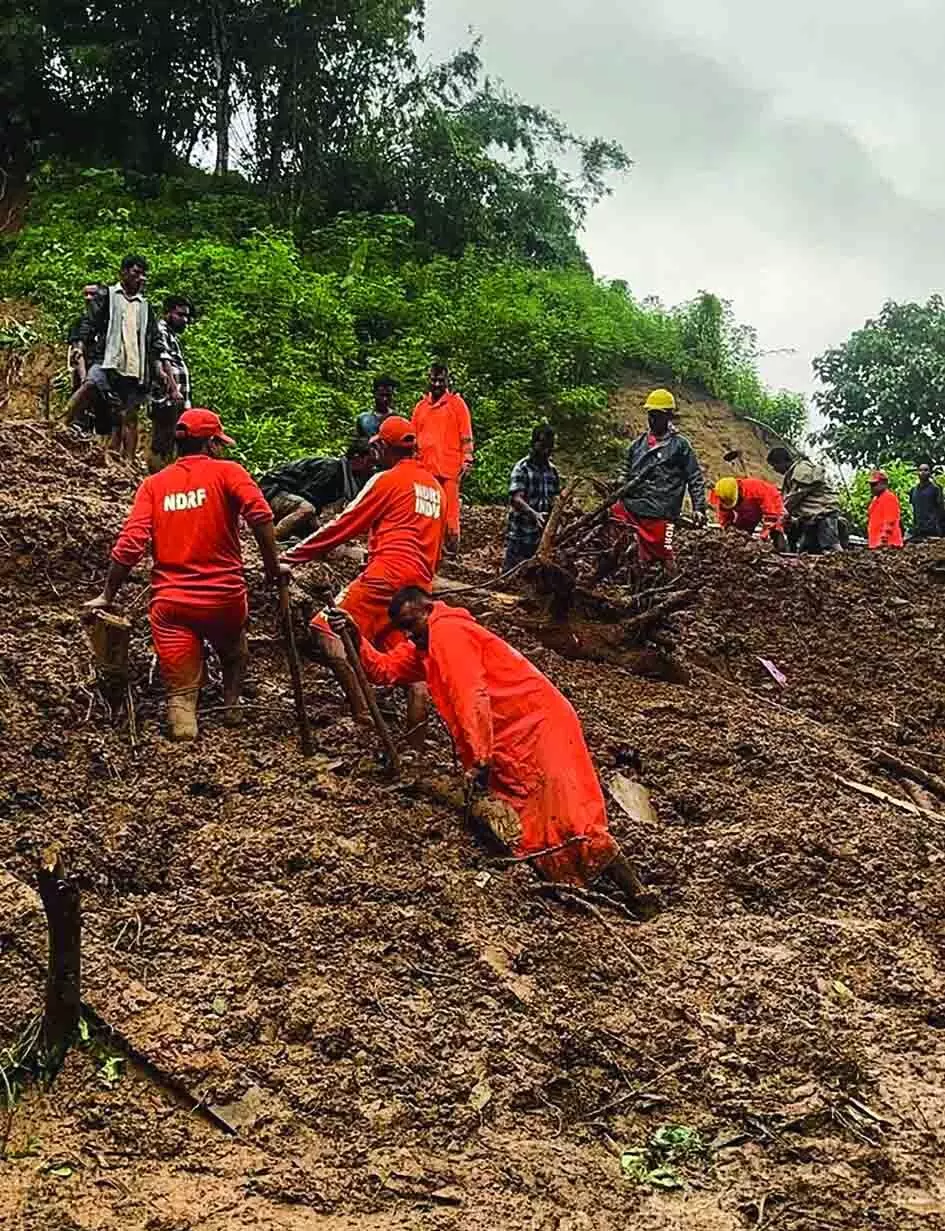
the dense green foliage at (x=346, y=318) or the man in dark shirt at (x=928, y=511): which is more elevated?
the dense green foliage at (x=346, y=318)

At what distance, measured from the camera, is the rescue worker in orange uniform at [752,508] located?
12.0 m

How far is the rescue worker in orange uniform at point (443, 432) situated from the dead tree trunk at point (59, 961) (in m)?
7.09

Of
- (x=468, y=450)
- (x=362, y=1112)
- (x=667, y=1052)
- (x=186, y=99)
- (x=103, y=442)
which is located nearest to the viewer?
(x=362, y=1112)

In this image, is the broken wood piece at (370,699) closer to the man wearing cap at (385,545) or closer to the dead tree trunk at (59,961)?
the man wearing cap at (385,545)

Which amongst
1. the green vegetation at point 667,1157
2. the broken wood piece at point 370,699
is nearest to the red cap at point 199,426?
the broken wood piece at point 370,699

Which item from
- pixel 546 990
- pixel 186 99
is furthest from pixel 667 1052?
pixel 186 99

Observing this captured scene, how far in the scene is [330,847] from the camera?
15.6 feet

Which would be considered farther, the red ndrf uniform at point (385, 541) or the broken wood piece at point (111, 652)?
the red ndrf uniform at point (385, 541)

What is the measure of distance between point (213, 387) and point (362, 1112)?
10.8 metres

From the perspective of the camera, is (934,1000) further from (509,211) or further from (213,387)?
(509,211)

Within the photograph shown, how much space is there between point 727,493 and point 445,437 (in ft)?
11.8

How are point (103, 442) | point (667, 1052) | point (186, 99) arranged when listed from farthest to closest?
point (186, 99)
point (103, 442)
point (667, 1052)

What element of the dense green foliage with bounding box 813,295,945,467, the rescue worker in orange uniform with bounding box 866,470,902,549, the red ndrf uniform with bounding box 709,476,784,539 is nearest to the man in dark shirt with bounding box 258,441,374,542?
the red ndrf uniform with bounding box 709,476,784,539

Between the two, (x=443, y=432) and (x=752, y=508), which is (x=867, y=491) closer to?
(x=752, y=508)
